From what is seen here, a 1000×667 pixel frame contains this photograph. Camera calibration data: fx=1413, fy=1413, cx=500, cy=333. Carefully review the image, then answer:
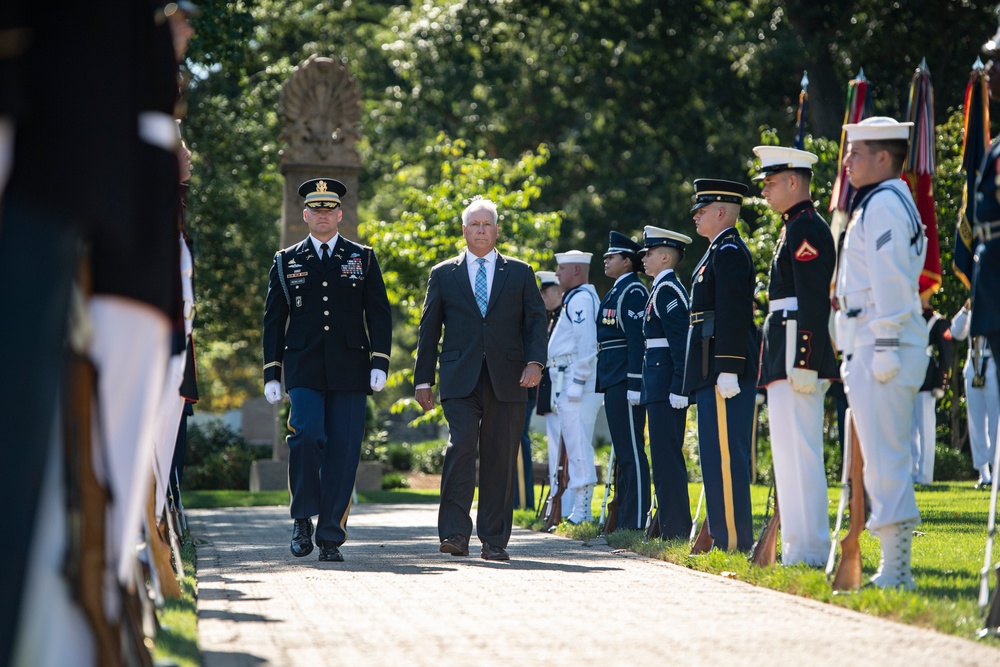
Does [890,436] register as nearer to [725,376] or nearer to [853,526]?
[853,526]

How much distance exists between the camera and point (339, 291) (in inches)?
395

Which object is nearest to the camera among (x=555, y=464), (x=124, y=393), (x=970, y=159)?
(x=124, y=393)

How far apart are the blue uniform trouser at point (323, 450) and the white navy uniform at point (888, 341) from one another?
3993mm

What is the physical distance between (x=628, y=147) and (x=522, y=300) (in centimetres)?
2459

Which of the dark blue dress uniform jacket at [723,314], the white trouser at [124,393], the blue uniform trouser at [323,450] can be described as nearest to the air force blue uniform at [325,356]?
the blue uniform trouser at [323,450]

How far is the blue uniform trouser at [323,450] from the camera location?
383 inches

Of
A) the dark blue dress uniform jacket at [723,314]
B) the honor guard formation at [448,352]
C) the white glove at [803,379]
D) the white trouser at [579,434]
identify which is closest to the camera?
the honor guard formation at [448,352]

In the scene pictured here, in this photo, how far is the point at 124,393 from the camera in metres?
3.89

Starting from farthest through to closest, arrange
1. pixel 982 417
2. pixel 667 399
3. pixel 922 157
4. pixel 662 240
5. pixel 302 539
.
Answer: pixel 982 417
pixel 662 240
pixel 667 399
pixel 302 539
pixel 922 157

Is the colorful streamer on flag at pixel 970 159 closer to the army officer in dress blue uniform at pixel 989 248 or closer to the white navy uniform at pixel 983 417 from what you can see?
the army officer in dress blue uniform at pixel 989 248

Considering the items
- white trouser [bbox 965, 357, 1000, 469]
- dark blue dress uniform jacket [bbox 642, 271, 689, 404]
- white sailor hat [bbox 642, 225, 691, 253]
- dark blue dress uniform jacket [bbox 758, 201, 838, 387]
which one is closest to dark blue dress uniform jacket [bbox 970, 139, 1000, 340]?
dark blue dress uniform jacket [bbox 758, 201, 838, 387]

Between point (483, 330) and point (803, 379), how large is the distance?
2827 mm

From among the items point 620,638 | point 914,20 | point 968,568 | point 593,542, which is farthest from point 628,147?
point 620,638

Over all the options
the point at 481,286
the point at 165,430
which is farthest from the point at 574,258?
the point at 165,430
